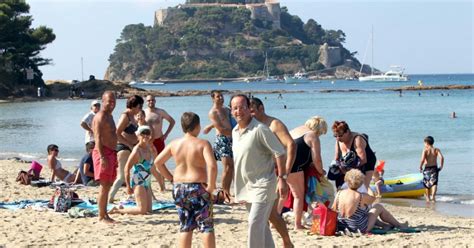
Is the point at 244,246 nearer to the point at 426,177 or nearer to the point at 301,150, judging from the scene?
the point at 301,150

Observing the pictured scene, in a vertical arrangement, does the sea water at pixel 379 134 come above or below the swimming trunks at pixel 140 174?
below

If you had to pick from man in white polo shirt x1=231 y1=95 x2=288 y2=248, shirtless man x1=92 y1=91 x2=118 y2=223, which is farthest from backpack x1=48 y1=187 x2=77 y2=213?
man in white polo shirt x1=231 y1=95 x2=288 y2=248

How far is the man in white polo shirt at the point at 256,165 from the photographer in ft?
20.9

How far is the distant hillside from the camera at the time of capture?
16962 cm

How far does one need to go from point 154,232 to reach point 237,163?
90.9 inches

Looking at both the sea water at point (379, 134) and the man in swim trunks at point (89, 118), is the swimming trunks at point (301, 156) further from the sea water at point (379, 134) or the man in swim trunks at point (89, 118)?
the sea water at point (379, 134)

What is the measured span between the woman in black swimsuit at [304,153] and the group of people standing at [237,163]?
10 mm

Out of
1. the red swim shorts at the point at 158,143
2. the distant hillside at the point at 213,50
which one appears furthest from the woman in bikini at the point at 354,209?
the distant hillside at the point at 213,50

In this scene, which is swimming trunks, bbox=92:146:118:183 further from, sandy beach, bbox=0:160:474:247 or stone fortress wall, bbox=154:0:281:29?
stone fortress wall, bbox=154:0:281:29

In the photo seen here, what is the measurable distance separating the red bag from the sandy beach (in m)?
0.11

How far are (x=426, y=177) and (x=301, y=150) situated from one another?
6540 millimetres

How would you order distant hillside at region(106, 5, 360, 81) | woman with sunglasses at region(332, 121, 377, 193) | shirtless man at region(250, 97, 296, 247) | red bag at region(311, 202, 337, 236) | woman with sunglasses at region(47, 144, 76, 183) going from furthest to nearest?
distant hillside at region(106, 5, 360, 81), woman with sunglasses at region(47, 144, 76, 183), woman with sunglasses at region(332, 121, 377, 193), red bag at region(311, 202, 337, 236), shirtless man at region(250, 97, 296, 247)

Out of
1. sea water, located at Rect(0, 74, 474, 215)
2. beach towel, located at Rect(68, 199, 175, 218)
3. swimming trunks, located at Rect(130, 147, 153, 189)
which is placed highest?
swimming trunks, located at Rect(130, 147, 153, 189)

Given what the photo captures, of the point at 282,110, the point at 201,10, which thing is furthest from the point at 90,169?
the point at 201,10
